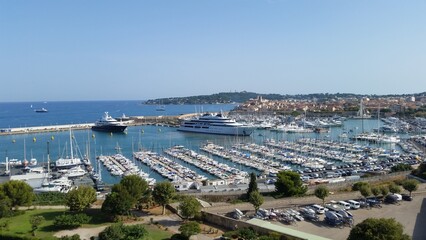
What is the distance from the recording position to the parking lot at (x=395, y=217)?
13.6 meters

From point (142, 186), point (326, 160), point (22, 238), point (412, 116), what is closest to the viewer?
point (22, 238)

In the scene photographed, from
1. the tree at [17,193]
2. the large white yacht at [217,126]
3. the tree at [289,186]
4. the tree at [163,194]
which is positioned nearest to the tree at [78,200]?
the tree at [17,193]

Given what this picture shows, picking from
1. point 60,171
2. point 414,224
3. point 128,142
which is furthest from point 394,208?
point 128,142

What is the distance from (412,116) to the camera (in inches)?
2965

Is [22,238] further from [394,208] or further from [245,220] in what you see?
[394,208]

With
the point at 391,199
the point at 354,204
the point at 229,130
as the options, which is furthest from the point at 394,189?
the point at 229,130

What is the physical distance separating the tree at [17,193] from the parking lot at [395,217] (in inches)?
445

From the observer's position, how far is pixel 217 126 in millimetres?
57031

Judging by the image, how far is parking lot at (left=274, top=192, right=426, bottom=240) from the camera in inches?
536

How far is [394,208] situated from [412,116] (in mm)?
66856

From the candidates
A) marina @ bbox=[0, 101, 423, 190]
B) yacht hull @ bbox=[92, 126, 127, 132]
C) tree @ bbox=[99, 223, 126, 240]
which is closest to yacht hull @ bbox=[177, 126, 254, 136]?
marina @ bbox=[0, 101, 423, 190]

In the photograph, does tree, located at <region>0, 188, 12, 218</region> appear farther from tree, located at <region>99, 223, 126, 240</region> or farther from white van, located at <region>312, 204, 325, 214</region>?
white van, located at <region>312, 204, 325, 214</region>

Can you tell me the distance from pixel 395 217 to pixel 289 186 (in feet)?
17.2

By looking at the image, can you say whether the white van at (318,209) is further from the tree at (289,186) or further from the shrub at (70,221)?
the shrub at (70,221)
